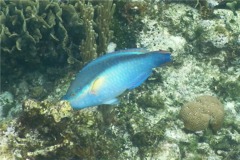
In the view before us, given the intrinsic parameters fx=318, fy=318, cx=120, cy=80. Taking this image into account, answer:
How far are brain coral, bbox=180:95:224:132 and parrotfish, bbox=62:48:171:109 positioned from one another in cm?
229

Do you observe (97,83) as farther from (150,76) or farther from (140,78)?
(150,76)

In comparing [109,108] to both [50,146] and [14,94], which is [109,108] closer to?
[50,146]

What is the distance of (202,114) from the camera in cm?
470

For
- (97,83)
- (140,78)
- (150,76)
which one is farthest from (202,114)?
(97,83)

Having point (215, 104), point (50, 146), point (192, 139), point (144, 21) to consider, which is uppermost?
point (144, 21)

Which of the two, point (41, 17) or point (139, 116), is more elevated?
point (41, 17)

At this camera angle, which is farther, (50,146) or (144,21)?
(144,21)

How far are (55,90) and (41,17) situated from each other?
1143 mm

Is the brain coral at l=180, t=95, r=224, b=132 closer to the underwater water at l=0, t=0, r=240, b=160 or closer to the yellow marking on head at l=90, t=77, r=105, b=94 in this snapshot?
the underwater water at l=0, t=0, r=240, b=160

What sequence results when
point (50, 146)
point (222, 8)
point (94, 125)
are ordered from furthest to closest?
point (222, 8)
point (94, 125)
point (50, 146)

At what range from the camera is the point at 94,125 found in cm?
388

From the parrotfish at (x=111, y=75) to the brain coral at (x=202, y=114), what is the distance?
229cm

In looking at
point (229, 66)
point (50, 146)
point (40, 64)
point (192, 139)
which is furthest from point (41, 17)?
point (229, 66)

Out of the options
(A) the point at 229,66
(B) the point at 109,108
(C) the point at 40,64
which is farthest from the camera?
(A) the point at 229,66
